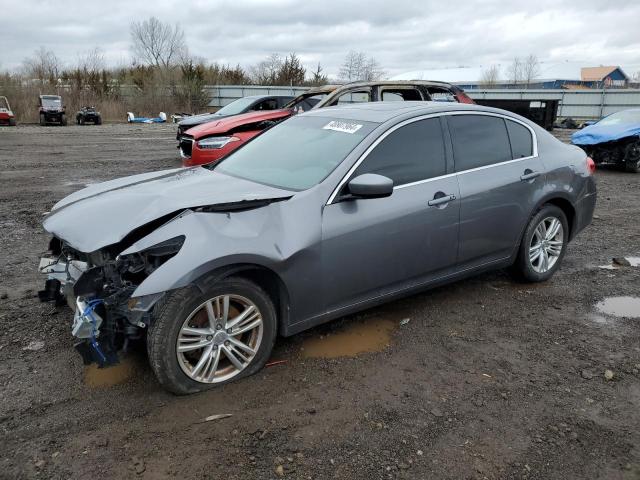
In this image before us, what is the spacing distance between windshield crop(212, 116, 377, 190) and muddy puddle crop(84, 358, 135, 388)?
1.55 m

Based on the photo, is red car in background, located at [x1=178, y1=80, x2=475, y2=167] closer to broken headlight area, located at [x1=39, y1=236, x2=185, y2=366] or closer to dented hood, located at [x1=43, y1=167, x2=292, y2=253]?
dented hood, located at [x1=43, y1=167, x2=292, y2=253]

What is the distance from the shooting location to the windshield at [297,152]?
3.71 m

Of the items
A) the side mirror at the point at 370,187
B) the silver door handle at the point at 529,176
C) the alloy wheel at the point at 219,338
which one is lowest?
the alloy wheel at the point at 219,338

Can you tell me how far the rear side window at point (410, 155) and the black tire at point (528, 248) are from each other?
1218 mm

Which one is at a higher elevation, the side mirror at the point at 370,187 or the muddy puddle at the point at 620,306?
the side mirror at the point at 370,187

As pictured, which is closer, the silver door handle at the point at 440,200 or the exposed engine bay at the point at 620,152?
the silver door handle at the point at 440,200

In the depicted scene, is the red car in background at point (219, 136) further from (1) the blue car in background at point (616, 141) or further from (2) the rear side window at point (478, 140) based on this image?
(1) the blue car in background at point (616, 141)

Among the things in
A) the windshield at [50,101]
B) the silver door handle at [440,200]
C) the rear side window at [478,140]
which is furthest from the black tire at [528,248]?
the windshield at [50,101]

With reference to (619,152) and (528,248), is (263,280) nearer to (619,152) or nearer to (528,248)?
(528,248)

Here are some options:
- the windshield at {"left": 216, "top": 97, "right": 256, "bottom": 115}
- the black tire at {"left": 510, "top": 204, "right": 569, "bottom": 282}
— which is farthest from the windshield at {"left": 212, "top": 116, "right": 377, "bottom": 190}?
the windshield at {"left": 216, "top": 97, "right": 256, "bottom": 115}

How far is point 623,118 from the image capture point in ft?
41.9

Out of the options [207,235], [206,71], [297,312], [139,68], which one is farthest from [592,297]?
[139,68]

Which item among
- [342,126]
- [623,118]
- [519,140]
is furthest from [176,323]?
[623,118]

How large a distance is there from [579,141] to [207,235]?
38.9ft
